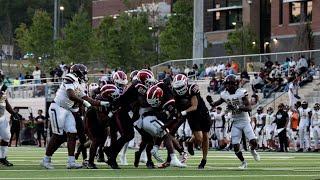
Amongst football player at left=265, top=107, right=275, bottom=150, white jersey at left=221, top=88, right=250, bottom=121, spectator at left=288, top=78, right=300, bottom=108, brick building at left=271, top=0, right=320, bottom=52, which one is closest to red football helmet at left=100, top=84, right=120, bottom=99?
white jersey at left=221, top=88, right=250, bottom=121

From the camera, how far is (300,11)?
204 ft

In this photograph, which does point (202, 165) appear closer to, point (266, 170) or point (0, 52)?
point (266, 170)

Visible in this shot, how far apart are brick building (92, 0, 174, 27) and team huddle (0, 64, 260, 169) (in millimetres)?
52878

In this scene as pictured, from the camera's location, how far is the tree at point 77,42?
68188 millimetres

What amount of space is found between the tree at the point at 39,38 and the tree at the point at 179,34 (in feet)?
35.7

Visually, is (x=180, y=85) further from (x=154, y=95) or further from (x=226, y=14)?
(x=226, y=14)

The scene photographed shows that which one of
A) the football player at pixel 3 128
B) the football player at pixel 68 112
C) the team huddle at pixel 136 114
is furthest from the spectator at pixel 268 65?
the football player at pixel 68 112

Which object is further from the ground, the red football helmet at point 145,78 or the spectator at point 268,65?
the spectator at point 268,65

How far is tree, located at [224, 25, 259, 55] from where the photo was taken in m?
62.9

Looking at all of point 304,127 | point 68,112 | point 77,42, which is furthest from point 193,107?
point 77,42

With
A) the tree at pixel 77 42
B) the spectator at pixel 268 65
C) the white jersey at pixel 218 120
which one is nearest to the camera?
the white jersey at pixel 218 120

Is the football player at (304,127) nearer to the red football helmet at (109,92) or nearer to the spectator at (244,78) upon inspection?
the spectator at (244,78)

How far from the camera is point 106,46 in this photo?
65.5 m

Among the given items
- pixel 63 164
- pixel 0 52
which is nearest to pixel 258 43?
pixel 0 52
